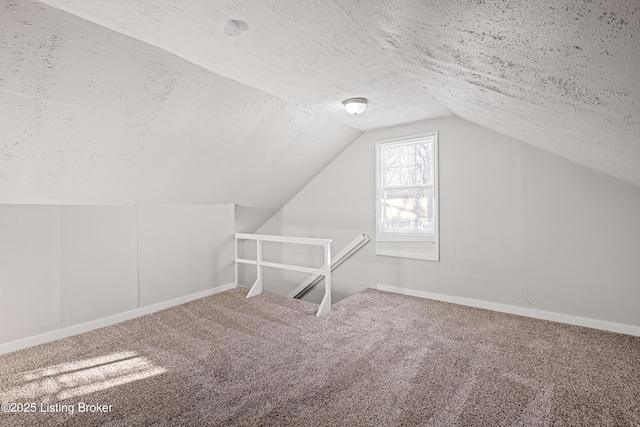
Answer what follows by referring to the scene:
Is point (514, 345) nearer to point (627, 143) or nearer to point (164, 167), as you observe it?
point (627, 143)

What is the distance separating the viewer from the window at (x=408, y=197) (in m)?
4.04

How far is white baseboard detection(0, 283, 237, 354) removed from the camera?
2.79 metres

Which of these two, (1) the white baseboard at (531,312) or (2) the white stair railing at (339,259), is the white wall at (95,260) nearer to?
(2) the white stair railing at (339,259)

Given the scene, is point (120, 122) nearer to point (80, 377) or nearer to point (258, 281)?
point (80, 377)

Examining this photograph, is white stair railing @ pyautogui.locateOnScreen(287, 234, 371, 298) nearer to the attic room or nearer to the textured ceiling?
the attic room

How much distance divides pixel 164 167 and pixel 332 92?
1779 mm

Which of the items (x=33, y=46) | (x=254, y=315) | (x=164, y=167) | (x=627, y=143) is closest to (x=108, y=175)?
(x=164, y=167)

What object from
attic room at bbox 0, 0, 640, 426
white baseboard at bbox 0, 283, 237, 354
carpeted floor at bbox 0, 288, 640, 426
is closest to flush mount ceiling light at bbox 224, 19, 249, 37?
attic room at bbox 0, 0, 640, 426

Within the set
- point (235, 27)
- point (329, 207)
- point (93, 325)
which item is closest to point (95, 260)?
point (93, 325)

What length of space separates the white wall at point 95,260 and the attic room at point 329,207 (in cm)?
2

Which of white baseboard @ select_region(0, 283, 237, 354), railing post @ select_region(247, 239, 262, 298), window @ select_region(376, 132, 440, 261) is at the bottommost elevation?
white baseboard @ select_region(0, 283, 237, 354)

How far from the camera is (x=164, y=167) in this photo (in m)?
3.25

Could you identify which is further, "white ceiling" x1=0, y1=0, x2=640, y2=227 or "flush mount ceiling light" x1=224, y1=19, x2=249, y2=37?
"flush mount ceiling light" x1=224, y1=19, x2=249, y2=37

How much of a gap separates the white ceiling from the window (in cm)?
61
